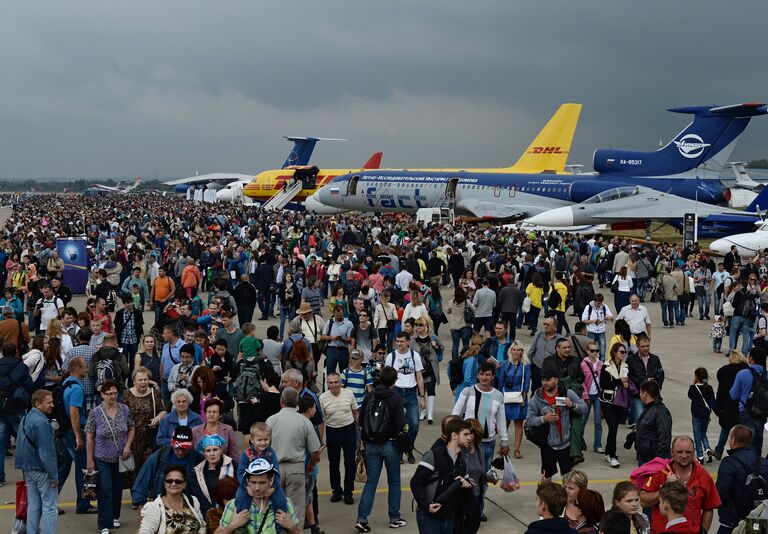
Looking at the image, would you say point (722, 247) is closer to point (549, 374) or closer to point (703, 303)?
point (703, 303)

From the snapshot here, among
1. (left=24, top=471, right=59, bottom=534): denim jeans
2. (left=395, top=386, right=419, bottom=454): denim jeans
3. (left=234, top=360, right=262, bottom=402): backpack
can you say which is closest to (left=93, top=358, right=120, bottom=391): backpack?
(left=234, top=360, right=262, bottom=402): backpack

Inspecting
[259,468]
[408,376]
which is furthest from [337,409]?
[259,468]

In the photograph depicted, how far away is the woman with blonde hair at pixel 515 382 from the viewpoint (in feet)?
32.7

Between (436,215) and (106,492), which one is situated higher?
(436,215)

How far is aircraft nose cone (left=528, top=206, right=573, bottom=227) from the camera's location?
38.2m

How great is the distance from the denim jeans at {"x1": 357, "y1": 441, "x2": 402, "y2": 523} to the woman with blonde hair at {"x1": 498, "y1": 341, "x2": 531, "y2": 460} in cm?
216

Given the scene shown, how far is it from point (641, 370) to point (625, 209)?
28.6 meters

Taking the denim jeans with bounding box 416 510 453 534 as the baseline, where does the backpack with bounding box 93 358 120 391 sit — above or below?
above

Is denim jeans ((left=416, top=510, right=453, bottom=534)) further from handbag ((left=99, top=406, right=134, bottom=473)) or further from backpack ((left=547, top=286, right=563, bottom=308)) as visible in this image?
backpack ((left=547, top=286, right=563, bottom=308))

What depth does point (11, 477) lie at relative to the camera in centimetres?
959

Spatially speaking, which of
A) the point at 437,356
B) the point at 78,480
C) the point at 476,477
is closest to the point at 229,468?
the point at 476,477

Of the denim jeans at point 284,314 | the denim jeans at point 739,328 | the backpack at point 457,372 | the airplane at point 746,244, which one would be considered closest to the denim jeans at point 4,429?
the backpack at point 457,372

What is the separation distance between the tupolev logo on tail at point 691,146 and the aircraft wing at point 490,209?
767 centimetres

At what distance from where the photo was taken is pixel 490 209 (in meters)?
45.2
